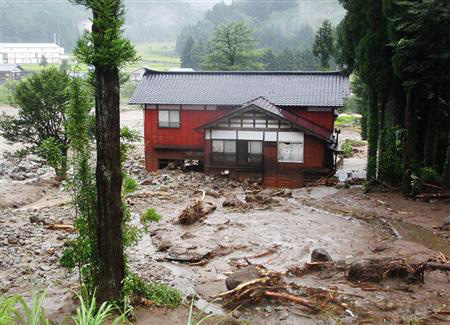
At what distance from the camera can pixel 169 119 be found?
1106 inches

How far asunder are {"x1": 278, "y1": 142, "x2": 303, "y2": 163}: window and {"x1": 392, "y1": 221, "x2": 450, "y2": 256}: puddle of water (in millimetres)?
9181

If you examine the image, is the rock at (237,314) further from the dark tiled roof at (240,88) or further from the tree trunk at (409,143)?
the dark tiled roof at (240,88)

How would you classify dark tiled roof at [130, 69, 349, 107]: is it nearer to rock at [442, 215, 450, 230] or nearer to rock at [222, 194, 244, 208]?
rock at [222, 194, 244, 208]

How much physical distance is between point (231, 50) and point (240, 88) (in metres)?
21.3

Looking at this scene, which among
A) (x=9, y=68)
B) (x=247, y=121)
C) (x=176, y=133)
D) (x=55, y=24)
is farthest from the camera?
(x=55, y=24)

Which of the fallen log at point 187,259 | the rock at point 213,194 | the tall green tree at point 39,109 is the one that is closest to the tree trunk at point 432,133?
the rock at point 213,194

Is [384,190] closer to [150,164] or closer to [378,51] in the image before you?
[378,51]

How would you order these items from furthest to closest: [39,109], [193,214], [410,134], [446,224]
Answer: [39,109] < [410,134] < [193,214] < [446,224]

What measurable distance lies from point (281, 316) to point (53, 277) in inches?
241

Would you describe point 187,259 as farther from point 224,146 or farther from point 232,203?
point 224,146

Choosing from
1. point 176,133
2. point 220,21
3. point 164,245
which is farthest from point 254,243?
point 220,21

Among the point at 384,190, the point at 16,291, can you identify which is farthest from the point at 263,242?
the point at 384,190

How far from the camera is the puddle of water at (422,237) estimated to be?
1380cm

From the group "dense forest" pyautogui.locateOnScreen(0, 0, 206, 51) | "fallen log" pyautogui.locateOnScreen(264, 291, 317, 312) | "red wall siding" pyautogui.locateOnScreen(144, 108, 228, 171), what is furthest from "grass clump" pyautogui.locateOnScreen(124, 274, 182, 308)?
"dense forest" pyautogui.locateOnScreen(0, 0, 206, 51)
